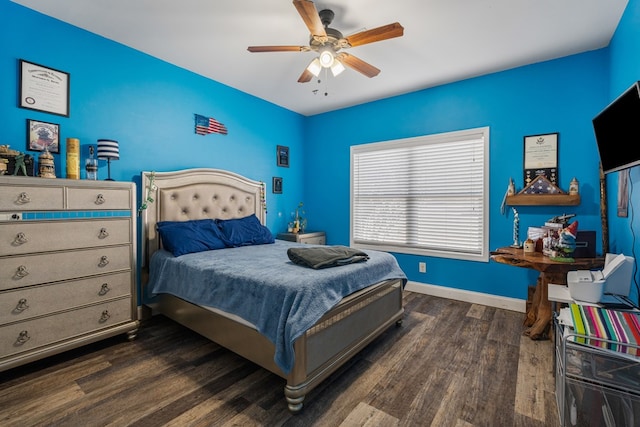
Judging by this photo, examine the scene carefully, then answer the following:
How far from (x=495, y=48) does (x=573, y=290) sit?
7.19ft

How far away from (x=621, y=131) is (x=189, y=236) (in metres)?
3.17

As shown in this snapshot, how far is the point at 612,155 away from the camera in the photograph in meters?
1.79

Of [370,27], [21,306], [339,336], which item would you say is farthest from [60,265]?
[370,27]

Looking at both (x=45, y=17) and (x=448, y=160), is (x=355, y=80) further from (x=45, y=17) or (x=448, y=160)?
(x=45, y=17)

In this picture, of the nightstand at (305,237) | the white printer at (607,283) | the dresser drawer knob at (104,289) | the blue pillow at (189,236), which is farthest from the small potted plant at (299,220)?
the white printer at (607,283)

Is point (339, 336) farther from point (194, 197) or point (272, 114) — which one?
point (272, 114)

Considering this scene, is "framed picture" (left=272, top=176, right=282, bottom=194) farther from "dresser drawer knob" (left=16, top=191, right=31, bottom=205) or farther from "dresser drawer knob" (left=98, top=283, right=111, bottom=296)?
"dresser drawer knob" (left=16, top=191, right=31, bottom=205)

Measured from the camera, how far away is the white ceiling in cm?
211

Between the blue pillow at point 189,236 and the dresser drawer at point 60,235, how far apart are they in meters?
0.34

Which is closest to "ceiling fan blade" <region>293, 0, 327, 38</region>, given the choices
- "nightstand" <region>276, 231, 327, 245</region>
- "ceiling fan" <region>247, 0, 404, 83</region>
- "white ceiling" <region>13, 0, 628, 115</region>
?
"ceiling fan" <region>247, 0, 404, 83</region>

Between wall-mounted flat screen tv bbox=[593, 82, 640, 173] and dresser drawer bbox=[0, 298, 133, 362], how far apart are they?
3.47 meters

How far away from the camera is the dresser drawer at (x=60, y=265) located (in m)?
1.81

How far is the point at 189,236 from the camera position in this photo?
268 cm

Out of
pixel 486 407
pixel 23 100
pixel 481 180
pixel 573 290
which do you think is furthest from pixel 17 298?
pixel 481 180
